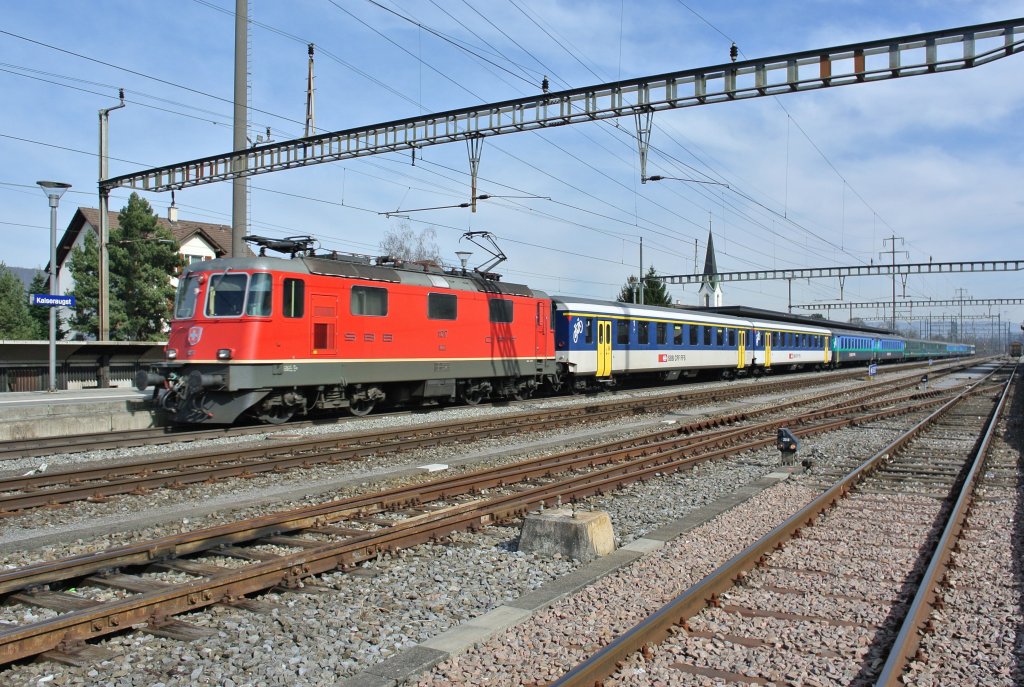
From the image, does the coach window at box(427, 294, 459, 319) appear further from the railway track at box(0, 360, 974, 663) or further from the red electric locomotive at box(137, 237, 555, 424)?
the railway track at box(0, 360, 974, 663)

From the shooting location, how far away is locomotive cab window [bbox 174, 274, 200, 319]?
15359 mm

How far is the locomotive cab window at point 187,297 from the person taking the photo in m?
15.4

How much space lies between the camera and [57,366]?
77.4 feet

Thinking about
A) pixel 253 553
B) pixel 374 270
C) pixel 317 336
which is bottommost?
pixel 253 553

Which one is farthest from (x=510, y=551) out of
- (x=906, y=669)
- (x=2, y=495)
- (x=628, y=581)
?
(x=2, y=495)

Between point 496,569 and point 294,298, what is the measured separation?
33.0 feet

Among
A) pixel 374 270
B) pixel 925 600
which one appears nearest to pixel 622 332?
pixel 374 270

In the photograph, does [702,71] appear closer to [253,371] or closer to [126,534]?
[253,371]

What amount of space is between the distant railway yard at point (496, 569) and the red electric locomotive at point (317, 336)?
81.7 inches

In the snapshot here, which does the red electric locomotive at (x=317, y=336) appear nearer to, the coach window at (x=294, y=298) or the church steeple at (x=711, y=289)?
the coach window at (x=294, y=298)

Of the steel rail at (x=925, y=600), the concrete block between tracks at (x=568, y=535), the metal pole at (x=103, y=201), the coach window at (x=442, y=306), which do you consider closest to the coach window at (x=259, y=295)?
the coach window at (x=442, y=306)

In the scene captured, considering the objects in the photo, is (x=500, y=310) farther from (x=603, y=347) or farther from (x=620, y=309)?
(x=620, y=309)

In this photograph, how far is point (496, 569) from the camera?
6715 mm

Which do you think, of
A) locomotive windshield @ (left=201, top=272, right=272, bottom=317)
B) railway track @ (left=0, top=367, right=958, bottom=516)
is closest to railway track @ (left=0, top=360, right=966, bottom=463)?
railway track @ (left=0, top=367, right=958, bottom=516)
